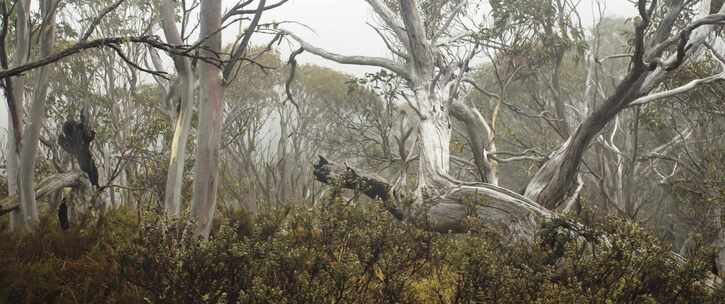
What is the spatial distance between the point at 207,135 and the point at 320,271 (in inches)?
78.1

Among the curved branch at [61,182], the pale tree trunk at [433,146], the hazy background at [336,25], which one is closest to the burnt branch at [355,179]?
the pale tree trunk at [433,146]

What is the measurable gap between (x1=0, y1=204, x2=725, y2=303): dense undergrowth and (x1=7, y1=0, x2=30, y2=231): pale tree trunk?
0.67 metres

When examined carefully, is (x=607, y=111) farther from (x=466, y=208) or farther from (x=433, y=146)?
(x=433, y=146)

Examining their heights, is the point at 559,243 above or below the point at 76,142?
below

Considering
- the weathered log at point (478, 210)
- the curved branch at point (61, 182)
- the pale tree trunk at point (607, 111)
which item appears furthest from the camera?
the weathered log at point (478, 210)

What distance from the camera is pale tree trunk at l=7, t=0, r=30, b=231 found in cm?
450

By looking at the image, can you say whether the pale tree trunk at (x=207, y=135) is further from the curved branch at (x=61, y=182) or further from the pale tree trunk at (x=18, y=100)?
the curved branch at (x=61, y=182)

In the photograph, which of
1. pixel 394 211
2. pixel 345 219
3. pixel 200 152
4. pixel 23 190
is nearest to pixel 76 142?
pixel 23 190

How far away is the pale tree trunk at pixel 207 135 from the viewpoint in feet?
14.3

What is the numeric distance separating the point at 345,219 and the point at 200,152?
5.13 ft

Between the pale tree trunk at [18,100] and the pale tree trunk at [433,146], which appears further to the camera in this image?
the pale tree trunk at [433,146]

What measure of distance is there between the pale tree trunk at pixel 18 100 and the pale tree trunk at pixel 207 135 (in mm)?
1723

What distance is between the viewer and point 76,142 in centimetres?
514

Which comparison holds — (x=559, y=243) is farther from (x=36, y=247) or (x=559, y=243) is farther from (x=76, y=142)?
(x=76, y=142)
